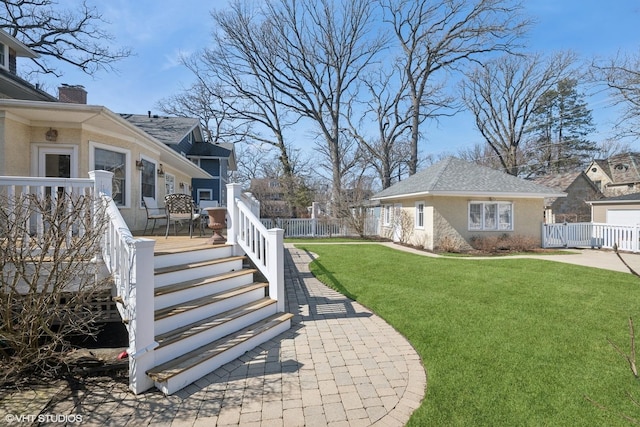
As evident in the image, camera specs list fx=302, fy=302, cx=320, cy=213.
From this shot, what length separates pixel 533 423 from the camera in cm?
254

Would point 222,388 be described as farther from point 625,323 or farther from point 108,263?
point 625,323

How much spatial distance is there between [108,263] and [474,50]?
1055 inches

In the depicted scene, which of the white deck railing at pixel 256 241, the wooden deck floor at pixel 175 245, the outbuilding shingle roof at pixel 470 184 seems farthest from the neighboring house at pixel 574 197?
the wooden deck floor at pixel 175 245

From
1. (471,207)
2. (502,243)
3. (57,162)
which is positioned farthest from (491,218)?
(57,162)

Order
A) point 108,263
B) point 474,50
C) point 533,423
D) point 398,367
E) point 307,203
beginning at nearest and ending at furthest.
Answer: point 533,423 < point 398,367 < point 108,263 < point 474,50 < point 307,203

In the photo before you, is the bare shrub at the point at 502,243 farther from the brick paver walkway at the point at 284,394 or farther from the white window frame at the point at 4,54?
the white window frame at the point at 4,54

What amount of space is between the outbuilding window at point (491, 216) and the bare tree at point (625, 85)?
7.94m

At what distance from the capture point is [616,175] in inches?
1149

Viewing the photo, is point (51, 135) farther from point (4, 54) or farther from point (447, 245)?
point (447, 245)

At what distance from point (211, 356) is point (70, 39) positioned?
21952 mm

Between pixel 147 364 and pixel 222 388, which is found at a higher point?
pixel 147 364

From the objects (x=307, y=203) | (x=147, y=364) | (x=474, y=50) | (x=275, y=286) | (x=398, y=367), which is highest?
(x=474, y=50)

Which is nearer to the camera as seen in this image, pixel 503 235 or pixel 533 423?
pixel 533 423

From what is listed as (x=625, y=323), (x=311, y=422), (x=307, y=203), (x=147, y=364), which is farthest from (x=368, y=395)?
(x=307, y=203)
